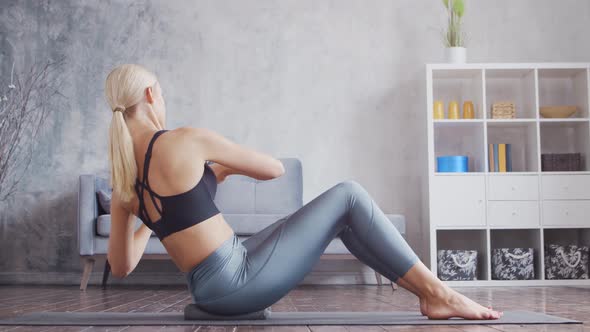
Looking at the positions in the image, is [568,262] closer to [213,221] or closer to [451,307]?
[451,307]

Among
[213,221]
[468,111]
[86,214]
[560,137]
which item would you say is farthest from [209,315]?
[560,137]

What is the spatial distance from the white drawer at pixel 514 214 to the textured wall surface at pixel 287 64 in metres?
0.60

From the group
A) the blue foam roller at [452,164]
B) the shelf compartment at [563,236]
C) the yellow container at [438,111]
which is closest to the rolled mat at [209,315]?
the blue foam roller at [452,164]

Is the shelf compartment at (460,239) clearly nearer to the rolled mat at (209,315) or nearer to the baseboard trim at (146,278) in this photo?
the baseboard trim at (146,278)

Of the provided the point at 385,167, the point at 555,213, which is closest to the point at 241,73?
the point at 385,167

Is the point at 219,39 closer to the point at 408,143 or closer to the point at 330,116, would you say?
the point at 330,116

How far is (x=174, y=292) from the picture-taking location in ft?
13.5

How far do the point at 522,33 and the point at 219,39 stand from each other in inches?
97.1

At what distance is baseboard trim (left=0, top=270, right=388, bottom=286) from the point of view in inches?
195

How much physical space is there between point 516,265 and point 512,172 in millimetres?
680

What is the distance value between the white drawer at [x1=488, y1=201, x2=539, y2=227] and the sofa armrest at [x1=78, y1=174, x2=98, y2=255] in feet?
9.22

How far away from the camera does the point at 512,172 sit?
4777 mm

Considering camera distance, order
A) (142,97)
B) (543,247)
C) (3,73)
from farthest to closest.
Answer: (3,73) < (543,247) < (142,97)

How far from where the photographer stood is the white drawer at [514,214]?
4715 mm
